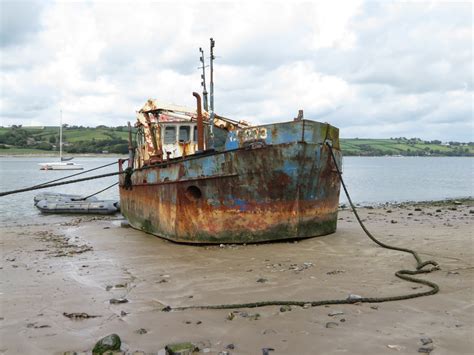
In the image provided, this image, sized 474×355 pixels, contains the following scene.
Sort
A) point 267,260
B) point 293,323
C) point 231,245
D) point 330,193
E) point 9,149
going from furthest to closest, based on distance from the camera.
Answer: point 9,149, point 330,193, point 231,245, point 267,260, point 293,323

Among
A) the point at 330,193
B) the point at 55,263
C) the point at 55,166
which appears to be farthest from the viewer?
the point at 55,166

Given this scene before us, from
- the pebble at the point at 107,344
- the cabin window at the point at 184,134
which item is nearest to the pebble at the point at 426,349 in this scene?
the pebble at the point at 107,344

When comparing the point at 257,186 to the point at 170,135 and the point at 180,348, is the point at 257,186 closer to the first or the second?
the point at 170,135

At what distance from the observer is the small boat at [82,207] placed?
20.9m

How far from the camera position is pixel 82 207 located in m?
21.1

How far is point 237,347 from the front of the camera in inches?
175

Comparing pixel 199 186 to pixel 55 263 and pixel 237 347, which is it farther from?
pixel 237 347

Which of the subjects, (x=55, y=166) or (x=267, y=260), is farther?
(x=55, y=166)

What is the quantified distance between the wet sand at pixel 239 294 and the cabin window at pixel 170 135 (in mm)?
2944

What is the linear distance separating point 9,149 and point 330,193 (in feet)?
365

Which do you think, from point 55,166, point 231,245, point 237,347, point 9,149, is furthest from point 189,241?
point 9,149

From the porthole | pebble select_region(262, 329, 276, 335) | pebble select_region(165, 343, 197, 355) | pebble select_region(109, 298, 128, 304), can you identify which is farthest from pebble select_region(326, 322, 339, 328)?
the porthole

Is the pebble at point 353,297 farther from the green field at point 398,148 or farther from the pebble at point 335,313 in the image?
the green field at point 398,148

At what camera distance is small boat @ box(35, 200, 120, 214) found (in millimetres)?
20875
